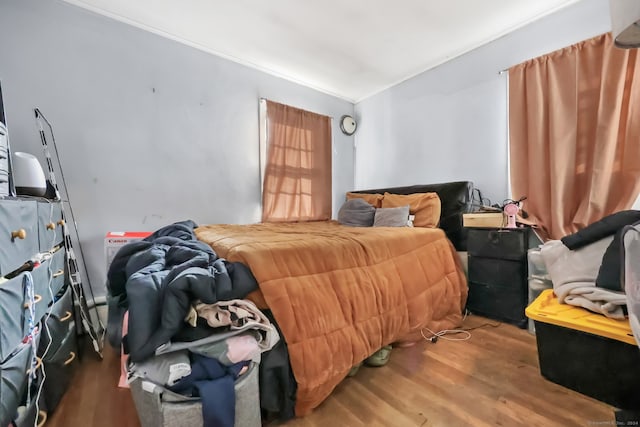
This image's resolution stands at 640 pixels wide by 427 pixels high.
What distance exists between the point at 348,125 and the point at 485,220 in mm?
2449

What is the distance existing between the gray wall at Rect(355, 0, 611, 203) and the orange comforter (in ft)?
4.66

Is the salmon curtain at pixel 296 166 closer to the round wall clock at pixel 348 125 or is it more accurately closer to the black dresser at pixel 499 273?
the round wall clock at pixel 348 125

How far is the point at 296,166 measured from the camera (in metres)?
3.35

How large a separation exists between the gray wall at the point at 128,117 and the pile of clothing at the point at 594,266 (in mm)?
2745

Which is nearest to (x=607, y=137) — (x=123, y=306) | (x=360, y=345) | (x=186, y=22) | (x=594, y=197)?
(x=594, y=197)

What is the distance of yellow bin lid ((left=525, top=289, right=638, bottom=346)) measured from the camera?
3.48 feet

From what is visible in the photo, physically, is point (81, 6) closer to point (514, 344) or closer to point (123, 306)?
point (123, 306)

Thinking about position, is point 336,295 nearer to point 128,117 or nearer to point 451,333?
point 451,333

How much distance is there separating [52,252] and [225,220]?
1557 millimetres

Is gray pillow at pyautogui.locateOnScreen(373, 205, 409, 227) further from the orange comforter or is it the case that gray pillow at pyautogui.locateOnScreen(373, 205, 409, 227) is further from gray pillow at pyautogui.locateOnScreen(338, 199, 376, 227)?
the orange comforter

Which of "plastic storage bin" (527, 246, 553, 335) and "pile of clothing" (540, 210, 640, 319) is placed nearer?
"pile of clothing" (540, 210, 640, 319)

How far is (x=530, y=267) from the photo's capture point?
1854 mm

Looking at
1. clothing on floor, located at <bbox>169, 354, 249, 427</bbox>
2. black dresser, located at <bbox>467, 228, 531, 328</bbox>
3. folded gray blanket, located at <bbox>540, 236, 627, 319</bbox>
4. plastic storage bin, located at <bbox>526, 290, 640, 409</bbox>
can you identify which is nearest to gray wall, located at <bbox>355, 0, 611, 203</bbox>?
black dresser, located at <bbox>467, 228, 531, 328</bbox>

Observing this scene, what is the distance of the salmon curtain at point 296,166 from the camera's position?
3148 millimetres
